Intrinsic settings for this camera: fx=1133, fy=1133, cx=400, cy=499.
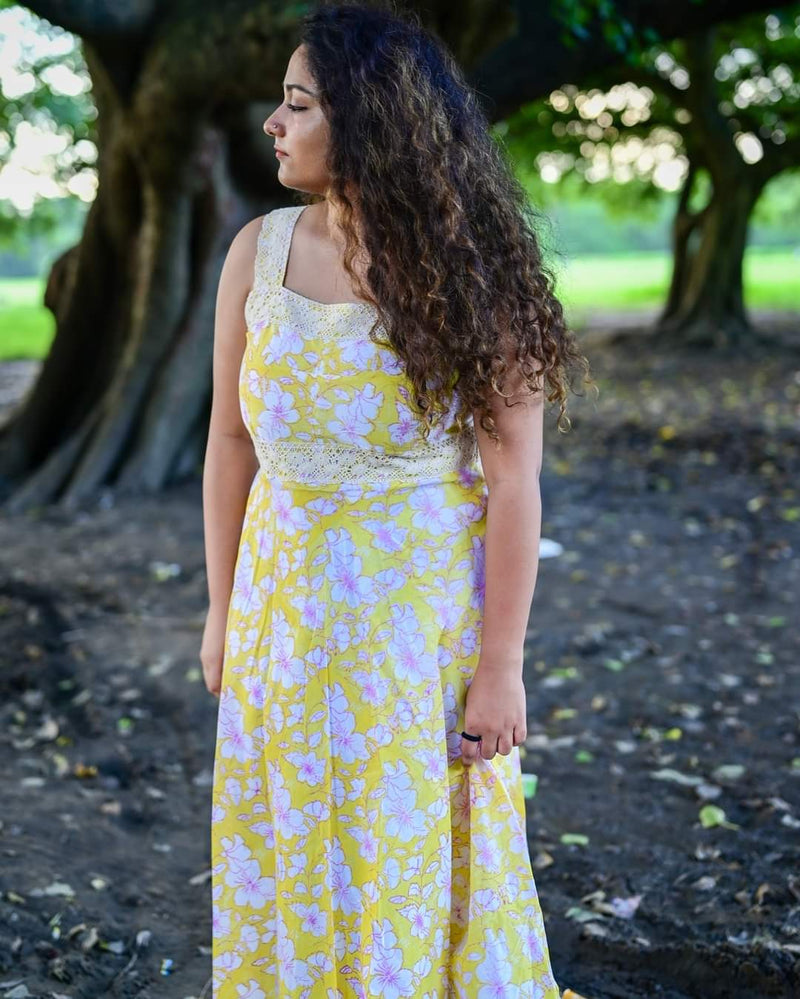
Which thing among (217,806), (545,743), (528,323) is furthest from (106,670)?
(528,323)

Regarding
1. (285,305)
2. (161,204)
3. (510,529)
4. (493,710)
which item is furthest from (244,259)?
(161,204)

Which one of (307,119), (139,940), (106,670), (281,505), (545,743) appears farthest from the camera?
(106,670)

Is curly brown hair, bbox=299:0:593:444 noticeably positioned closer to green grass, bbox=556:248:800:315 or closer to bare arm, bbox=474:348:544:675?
bare arm, bbox=474:348:544:675

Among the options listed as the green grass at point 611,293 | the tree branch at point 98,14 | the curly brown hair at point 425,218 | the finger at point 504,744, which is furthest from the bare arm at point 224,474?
the green grass at point 611,293

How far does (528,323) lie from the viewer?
79.5 inches

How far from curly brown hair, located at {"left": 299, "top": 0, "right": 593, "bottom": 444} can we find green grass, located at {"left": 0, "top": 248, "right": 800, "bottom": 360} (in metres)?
13.5

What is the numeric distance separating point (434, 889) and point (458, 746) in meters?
0.26

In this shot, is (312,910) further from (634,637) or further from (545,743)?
(634,637)

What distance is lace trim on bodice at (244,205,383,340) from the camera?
78.2 inches

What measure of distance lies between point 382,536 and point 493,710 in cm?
38

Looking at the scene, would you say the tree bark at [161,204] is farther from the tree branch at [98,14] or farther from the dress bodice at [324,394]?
the dress bodice at [324,394]

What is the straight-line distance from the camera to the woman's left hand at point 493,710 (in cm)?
209

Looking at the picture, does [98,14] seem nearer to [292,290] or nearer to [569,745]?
[569,745]

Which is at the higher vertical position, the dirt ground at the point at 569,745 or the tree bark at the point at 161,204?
the tree bark at the point at 161,204
